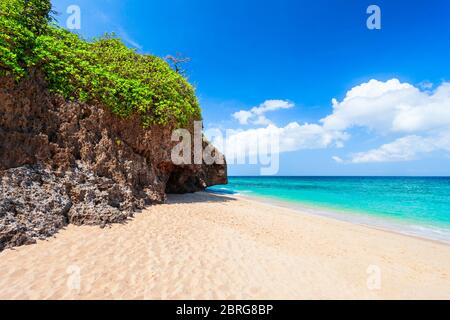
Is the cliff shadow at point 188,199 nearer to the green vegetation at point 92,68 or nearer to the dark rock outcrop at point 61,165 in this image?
the dark rock outcrop at point 61,165

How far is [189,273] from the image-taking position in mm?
5781

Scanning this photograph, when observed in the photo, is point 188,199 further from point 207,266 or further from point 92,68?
point 207,266

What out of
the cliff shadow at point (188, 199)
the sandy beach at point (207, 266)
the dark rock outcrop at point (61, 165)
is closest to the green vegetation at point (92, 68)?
the dark rock outcrop at point (61, 165)

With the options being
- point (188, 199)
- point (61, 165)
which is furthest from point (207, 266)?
point (188, 199)

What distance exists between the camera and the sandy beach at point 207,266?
4977 millimetres

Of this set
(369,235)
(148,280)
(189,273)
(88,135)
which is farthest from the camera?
(369,235)

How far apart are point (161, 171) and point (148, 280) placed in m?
10.5

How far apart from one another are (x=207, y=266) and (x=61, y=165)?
24.2 ft

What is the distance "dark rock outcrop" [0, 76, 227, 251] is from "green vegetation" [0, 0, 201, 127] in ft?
1.93

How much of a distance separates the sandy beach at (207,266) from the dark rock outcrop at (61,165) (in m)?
0.75
